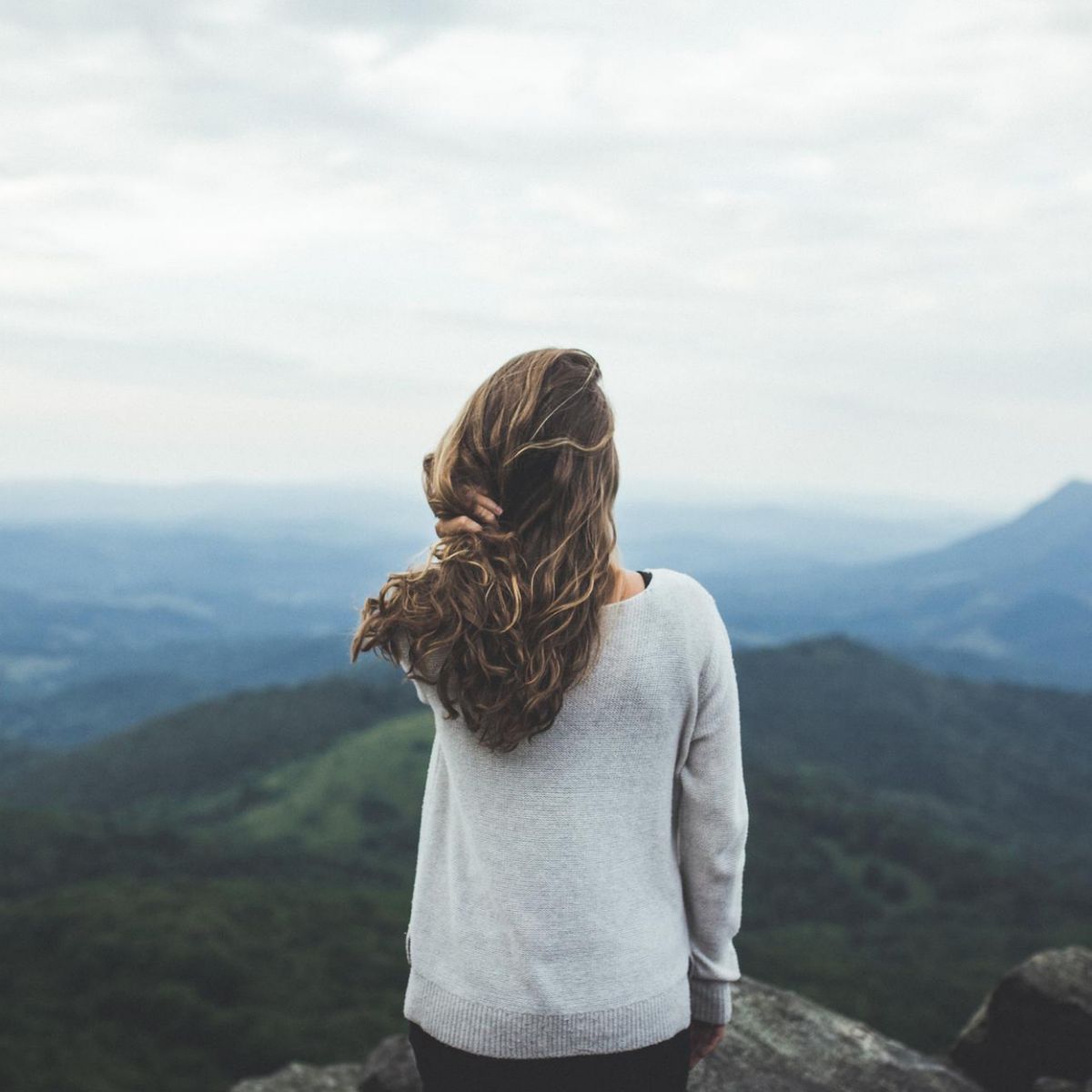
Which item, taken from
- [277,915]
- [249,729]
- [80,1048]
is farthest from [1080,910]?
[249,729]

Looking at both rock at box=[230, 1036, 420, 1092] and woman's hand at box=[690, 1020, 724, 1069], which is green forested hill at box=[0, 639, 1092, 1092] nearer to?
rock at box=[230, 1036, 420, 1092]

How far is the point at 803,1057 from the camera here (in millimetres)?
6473

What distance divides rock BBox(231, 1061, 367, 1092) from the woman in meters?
5.57

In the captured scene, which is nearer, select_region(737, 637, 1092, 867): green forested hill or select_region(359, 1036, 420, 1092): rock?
select_region(359, 1036, 420, 1092): rock

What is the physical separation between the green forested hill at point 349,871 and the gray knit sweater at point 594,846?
47.3 meters

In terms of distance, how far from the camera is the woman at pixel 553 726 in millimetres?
2822

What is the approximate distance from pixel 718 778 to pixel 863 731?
7277 inches

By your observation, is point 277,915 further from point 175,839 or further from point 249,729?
point 249,729

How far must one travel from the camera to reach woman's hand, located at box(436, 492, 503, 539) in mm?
2877

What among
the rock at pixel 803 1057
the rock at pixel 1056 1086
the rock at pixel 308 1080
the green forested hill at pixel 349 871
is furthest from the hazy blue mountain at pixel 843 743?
the rock at pixel 1056 1086

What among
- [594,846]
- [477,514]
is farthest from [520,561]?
[594,846]

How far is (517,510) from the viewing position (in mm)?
2889

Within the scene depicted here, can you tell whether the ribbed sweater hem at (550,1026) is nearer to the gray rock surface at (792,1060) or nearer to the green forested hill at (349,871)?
the gray rock surface at (792,1060)

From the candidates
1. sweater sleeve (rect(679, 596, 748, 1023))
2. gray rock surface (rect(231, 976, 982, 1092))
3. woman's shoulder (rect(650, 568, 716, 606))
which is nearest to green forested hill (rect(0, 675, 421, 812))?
gray rock surface (rect(231, 976, 982, 1092))
